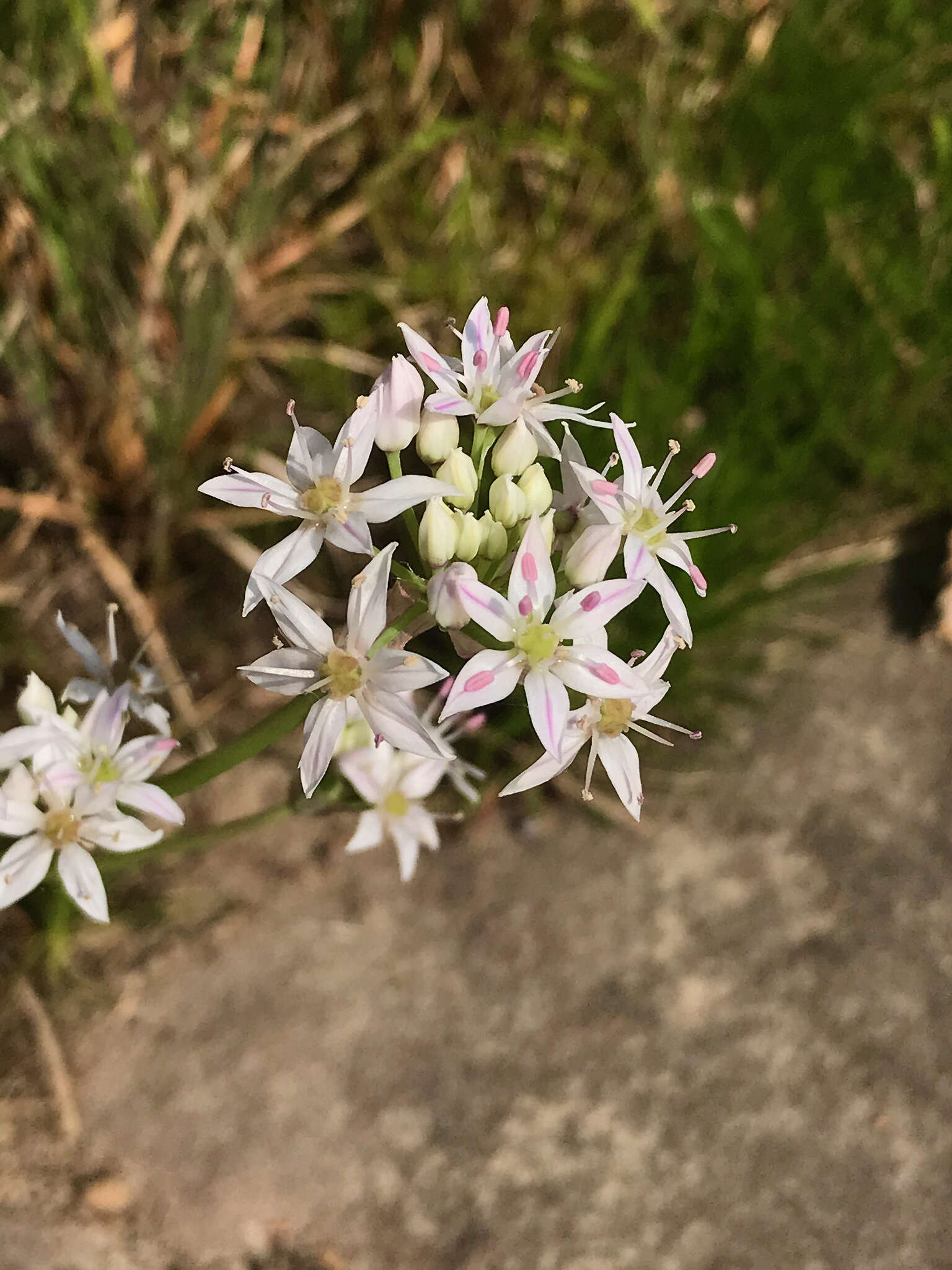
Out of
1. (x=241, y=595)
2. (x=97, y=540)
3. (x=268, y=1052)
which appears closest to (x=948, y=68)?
(x=241, y=595)

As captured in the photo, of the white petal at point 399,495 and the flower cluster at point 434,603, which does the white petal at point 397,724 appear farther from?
the white petal at point 399,495

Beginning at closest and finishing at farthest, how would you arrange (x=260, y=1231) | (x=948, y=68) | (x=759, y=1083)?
1. (x=260, y=1231)
2. (x=759, y=1083)
3. (x=948, y=68)

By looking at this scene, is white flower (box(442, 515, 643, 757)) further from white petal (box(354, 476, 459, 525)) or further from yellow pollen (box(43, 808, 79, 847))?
yellow pollen (box(43, 808, 79, 847))

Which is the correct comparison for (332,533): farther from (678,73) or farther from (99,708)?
(678,73)

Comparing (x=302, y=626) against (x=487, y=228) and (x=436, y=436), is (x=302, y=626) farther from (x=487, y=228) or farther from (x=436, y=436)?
(x=487, y=228)

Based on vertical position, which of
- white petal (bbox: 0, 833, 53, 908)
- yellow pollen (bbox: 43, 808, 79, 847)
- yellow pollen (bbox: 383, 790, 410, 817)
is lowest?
yellow pollen (bbox: 383, 790, 410, 817)

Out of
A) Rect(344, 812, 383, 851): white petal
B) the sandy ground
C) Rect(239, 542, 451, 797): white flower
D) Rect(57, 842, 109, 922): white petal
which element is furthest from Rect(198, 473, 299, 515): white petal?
the sandy ground
